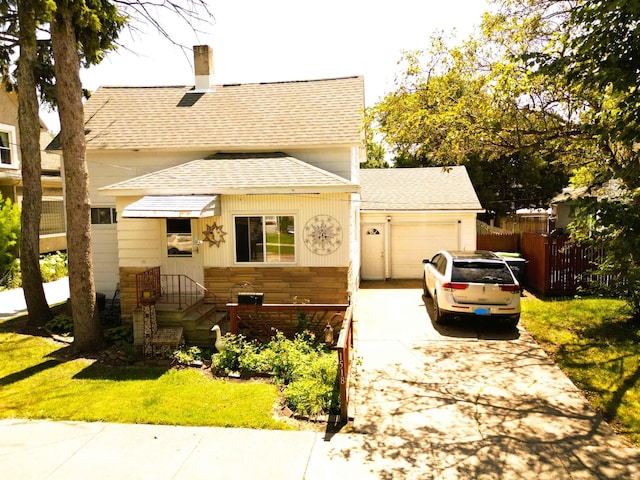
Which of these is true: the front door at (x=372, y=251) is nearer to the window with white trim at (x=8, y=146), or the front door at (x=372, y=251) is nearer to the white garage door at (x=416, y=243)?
the white garage door at (x=416, y=243)

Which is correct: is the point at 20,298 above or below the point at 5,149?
below

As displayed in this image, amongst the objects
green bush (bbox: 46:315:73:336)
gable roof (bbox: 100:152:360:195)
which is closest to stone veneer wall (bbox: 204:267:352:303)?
gable roof (bbox: 100:152:360:195)

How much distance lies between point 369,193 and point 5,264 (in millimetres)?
15738

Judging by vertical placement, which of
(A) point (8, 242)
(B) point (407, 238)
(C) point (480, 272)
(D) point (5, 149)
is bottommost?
(C) point (480, 272)

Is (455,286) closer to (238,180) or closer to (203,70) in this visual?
(238,180)

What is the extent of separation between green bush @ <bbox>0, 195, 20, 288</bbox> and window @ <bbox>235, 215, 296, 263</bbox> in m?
12.7

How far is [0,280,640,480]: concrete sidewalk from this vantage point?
5.31 m

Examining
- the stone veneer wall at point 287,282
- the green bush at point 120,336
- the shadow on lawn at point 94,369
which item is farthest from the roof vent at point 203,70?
the shadow on lawn at point 94,369

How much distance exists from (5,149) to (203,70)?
12.3 meters

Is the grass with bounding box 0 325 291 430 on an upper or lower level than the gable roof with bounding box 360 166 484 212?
lower

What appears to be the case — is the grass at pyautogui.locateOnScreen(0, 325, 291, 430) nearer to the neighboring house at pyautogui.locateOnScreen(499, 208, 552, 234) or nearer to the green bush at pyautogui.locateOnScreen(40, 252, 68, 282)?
the green bush at pyautogui.locateOnScreen(40, 252, 68, 282)

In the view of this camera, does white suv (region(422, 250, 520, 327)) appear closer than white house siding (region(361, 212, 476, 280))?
Yes

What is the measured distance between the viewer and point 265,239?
37.6ft

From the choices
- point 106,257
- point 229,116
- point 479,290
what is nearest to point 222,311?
point 106,257
